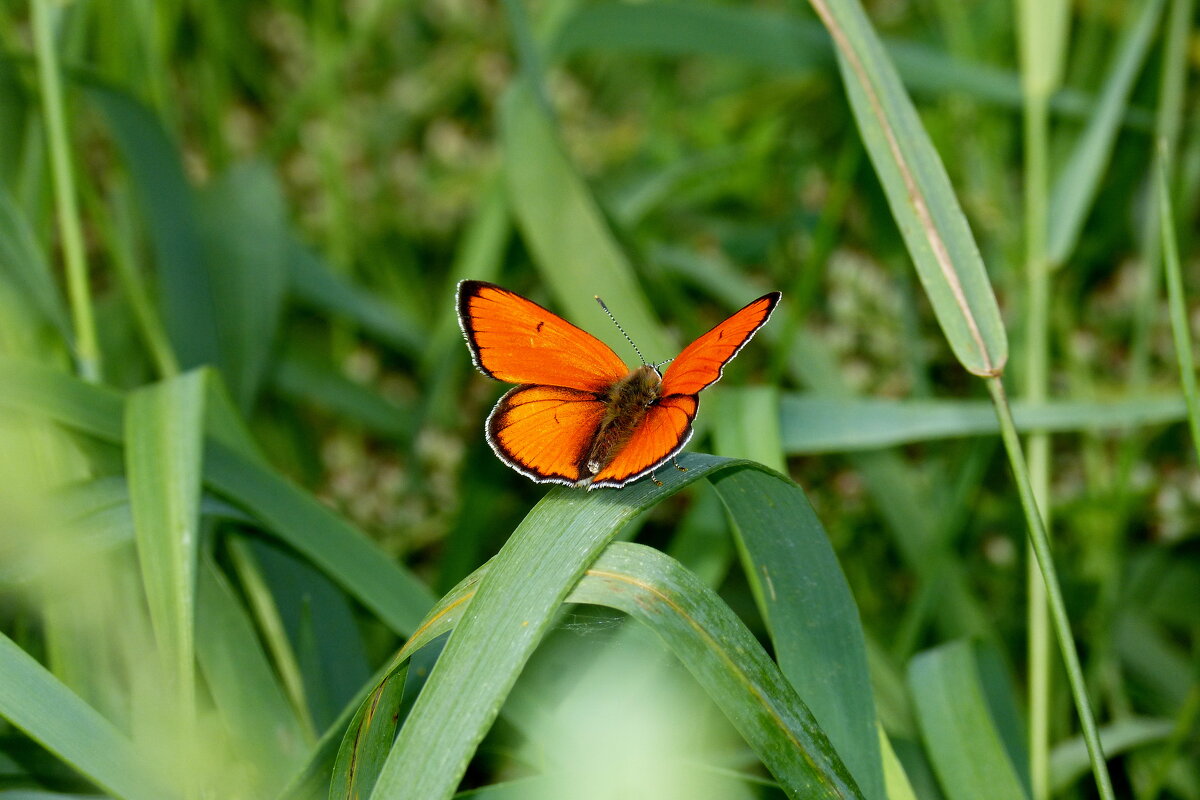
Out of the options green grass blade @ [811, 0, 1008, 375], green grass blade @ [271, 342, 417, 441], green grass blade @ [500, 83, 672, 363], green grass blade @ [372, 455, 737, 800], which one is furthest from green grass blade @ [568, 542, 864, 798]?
green grass blade @ [271, 342, 417, 441]

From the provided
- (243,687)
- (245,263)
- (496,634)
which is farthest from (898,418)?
(245,263)

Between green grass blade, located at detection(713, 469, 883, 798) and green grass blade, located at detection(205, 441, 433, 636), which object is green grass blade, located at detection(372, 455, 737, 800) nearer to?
green grass blade, located at detection(713, 469, 883, 798)

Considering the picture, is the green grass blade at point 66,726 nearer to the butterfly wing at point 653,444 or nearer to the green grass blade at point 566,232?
the butterfly wing at point 653,444

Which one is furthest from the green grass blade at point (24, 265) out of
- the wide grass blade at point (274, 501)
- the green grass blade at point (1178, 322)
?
the green grass blade at point (1178, 322)

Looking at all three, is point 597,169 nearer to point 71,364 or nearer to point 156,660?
point 71,364

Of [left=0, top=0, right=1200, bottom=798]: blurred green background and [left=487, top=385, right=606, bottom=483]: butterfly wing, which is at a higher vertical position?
[left=0, top=0, right=1200, bottom=798]: blurred green background

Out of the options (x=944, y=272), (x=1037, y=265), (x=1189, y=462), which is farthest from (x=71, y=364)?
(x=1189, y=462)

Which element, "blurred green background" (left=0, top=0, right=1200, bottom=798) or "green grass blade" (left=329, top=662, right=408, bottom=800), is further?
"blurred green background" (left=0, top=0, right=1200, bottom=798)
